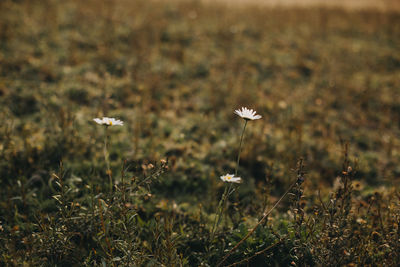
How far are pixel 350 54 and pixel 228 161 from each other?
20.4 feet

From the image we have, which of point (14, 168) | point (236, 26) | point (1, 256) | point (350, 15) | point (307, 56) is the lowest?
point (1, 256)

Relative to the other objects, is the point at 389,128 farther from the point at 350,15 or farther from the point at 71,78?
the point at 350,15

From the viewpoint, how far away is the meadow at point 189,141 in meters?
2.12

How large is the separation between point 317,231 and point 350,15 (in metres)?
12.4

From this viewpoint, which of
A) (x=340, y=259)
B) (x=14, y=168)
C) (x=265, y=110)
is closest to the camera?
(x=340, y=259)

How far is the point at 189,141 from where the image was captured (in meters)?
4.02

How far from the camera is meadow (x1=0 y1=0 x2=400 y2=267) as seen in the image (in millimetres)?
2123

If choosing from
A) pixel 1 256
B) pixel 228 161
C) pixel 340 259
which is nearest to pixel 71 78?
pixel 228 161

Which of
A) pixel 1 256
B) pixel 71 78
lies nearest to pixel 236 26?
pixel 71 78

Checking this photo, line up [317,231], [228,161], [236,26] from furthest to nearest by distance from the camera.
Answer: [236,26], [228,161], [317,231]

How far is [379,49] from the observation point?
850 centimetres

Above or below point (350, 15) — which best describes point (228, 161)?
below

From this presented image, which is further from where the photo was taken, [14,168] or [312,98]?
[312,98]

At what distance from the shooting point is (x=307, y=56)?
755 centimetres
